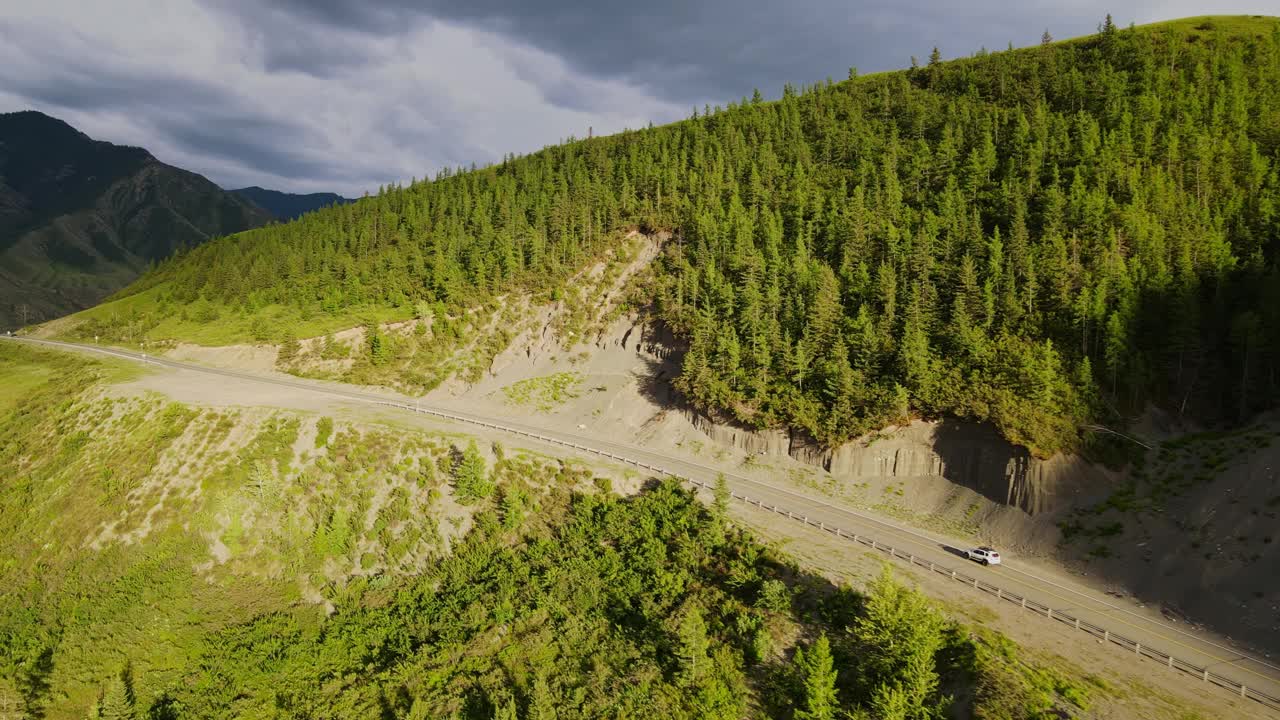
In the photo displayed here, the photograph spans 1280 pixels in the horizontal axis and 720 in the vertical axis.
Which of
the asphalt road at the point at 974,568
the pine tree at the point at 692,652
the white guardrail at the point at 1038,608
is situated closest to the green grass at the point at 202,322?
the asphalt road at the point at 974,568

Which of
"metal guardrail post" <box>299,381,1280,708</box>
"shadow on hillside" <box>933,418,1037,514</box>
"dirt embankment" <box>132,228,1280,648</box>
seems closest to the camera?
"metal guardrail post" <box>299,381,1280,708</box>

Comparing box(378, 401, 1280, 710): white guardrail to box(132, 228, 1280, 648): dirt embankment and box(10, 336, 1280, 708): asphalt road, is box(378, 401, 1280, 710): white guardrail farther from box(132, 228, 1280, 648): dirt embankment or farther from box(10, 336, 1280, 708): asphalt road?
box(132, 228, 1280, 648): dirt embankment

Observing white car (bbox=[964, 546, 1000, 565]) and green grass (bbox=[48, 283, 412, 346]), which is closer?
white car (bbox=[964, 546, 1000, 565])

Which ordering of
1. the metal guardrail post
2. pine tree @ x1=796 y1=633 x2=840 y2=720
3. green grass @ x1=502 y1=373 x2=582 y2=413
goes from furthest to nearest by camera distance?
green grass @ x1=502 y1=373 x2=582 y2=413
pine tree @ x1=796 y1=633 x2=840 y2=720
the metal guardrail post

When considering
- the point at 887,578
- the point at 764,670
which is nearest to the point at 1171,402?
the point at 887,578

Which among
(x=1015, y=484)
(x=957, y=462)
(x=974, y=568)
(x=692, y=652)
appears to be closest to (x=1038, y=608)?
(x=974, y=568)

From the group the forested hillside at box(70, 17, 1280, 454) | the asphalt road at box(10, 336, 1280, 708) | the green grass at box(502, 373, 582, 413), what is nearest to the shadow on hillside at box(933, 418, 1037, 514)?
the forested hillside at box(70, 17, 1280, 454)
